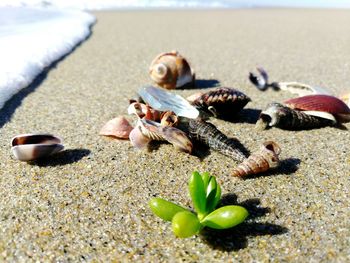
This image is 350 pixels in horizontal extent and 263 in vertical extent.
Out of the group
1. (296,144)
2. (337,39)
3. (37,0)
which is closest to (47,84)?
(296,144)

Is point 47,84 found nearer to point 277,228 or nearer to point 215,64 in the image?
point 215,64

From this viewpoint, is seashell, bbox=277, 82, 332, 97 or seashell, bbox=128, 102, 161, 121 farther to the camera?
seashell, bbox=277, 82, 332, 97

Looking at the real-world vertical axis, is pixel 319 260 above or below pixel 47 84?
above

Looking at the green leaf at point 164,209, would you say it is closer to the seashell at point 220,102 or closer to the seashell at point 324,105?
the seashell at point 220,102

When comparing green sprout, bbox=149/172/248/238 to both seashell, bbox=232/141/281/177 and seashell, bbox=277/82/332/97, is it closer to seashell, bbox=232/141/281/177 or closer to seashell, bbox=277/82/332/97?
seashell, bbox=232/141/281/177

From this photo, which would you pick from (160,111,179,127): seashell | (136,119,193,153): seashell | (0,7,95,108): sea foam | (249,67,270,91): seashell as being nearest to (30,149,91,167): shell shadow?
(136,119,193,153): seashell

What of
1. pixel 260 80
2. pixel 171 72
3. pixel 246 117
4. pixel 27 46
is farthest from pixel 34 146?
pixel 27 46
